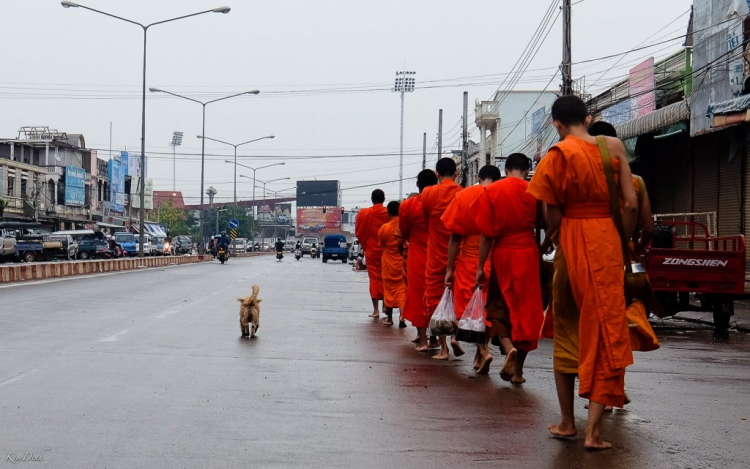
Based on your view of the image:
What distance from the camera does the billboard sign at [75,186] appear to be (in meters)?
72.2

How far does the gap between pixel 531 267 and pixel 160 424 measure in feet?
11.6

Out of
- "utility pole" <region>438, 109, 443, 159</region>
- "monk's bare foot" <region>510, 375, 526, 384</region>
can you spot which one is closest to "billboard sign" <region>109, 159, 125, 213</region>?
"utility pole" <region>438, 109, 443, 159</region>

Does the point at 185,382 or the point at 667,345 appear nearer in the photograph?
the point at 185,382

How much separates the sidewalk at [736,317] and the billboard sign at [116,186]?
242ft

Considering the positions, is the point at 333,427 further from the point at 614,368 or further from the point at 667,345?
the point at 667,345

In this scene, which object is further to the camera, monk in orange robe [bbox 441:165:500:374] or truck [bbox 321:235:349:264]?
truck [bbox 321:235:349:264]

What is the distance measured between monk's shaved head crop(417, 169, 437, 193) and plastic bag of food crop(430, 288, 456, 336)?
8.27 ft

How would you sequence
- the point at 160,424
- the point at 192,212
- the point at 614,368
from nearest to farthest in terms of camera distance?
1. the point at 614,368
2. the point at 160,424
3. the point at 192,212

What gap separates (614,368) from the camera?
5.53 m

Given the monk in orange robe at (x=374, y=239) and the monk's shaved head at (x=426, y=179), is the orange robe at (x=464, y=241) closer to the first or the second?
the monk's shaved head at (x=426, y=179)

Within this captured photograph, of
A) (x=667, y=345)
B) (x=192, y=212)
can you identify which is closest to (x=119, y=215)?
(x=192, y=212)

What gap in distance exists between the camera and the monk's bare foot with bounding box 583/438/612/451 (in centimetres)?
552

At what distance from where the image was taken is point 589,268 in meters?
5.67

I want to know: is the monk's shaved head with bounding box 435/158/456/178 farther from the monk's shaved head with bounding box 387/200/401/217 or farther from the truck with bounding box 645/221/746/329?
the truck with bounding box 645/221/746/329
